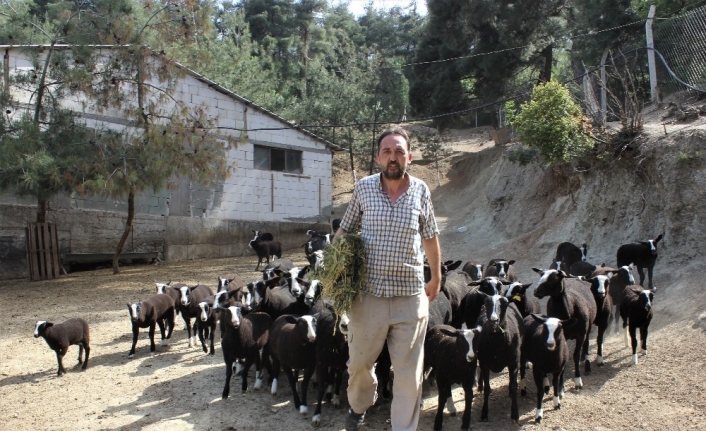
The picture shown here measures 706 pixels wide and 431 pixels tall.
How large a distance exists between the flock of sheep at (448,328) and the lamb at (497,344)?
0.01 m

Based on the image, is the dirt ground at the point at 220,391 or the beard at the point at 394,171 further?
the dirt ground at the point at 220,391

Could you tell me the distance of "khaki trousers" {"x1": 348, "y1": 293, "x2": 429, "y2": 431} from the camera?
5.15m

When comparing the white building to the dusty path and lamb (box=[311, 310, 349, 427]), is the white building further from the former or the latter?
lamb (box=[311, 310, 349, 427])

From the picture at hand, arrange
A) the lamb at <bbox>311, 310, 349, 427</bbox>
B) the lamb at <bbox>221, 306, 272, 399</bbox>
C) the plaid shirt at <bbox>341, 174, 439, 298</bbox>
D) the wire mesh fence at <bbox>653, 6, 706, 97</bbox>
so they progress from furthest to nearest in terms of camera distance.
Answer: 1. the wire mesh fence at <bbox>653, 6, 706, 97</bbox>
2. the lamb at <bbox>221, 306, 272, 399</bbox>
3. the lamb at <bbox>311, 310, 349, 427</bbox>
4. the plaid shirt at <bbox>341, 174, 439, 298</bbox>

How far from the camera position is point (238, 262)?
2112cm

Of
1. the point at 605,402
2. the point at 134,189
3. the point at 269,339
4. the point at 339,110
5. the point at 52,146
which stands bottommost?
the point at 605,402

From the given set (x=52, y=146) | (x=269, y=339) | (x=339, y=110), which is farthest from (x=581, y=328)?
(x=339, y=110)

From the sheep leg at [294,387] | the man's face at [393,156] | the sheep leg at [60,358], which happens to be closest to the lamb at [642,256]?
the sheep leg at [294,387]

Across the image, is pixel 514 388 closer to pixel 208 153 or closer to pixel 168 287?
pixel 168 287

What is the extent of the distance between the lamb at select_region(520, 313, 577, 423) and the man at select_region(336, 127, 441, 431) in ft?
8.31

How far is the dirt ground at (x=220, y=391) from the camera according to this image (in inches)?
281

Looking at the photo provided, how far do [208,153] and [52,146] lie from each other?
12.7 ft

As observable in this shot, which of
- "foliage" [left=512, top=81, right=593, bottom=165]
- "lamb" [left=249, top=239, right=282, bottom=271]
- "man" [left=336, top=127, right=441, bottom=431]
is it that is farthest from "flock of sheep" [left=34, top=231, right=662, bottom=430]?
"lamb" [left=249, top=239, right=282, bottom=271]

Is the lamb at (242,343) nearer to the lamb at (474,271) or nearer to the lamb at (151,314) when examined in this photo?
the lamb at (151,314)
